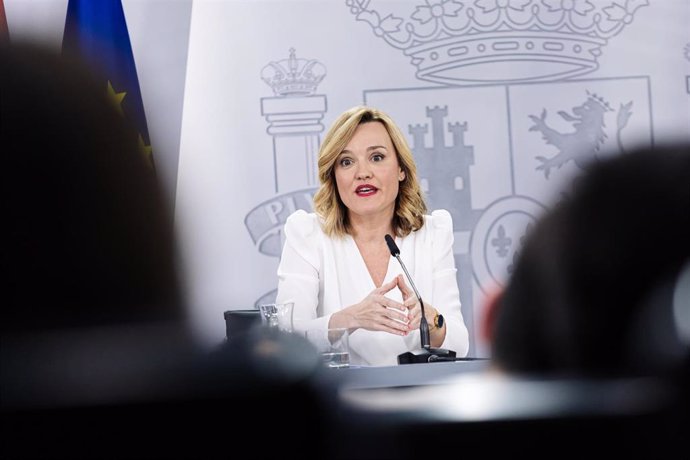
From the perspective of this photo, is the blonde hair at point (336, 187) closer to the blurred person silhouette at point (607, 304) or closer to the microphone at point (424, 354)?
the microphone at point (424, 354)

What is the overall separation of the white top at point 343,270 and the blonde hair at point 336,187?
7 centimetres

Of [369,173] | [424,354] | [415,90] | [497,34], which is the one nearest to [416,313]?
[424,354]

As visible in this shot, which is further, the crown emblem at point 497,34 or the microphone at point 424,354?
the crown emblem at point 497,34

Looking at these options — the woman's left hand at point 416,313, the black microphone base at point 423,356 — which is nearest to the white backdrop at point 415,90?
the woman's left hand at point 416,313

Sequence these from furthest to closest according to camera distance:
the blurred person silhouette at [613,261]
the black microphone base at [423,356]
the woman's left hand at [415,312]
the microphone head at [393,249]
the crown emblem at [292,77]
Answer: the crown emblem at [292,77] → the woman's left hand at [415,312] → the microphone head at [393,249] → the black microphone base at [423,356] → the blurred person silhouette at [613,261]

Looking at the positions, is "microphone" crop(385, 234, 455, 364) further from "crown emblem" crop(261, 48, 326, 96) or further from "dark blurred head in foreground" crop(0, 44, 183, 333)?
"crown emblem" crop(261, 48, 326, 96)

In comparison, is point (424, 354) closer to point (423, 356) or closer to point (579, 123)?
point (423, 356)

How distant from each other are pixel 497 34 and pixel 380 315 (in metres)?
2.36

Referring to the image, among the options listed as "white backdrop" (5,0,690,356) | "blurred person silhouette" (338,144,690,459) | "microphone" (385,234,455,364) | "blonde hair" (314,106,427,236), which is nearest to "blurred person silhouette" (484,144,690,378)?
"blurred person silhouette" (338,144,690,459)

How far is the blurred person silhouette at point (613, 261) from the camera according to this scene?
0.90 ft

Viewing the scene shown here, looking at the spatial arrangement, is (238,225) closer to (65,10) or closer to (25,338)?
(65,10)

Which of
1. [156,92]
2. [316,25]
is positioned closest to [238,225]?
[156,92]

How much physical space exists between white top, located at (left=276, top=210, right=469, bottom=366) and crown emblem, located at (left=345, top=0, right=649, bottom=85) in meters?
1.57

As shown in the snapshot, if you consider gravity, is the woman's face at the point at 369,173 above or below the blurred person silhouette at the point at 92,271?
above
